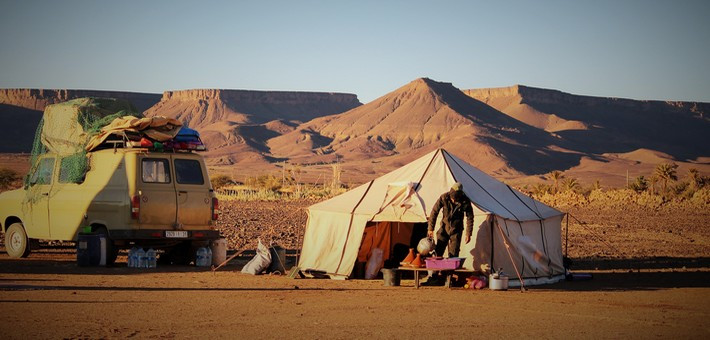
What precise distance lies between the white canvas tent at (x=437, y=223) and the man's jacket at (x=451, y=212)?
1.90 ft

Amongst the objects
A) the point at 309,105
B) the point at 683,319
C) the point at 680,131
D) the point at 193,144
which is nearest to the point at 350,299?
the point at 683,319

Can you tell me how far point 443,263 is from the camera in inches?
616

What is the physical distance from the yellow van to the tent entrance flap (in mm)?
2920

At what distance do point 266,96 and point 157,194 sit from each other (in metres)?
161

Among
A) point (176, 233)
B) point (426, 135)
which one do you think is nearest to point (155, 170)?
point (176, 233)

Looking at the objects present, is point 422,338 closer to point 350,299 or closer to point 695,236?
point 350,299

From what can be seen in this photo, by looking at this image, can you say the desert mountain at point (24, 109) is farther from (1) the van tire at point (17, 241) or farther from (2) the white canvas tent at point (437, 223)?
(2) the white canvas tent at point (437, 223)

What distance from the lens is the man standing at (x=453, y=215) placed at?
52.6 feet

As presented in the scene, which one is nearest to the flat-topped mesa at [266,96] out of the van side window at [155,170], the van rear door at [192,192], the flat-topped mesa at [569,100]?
the flat-topped mesa at [569,100]

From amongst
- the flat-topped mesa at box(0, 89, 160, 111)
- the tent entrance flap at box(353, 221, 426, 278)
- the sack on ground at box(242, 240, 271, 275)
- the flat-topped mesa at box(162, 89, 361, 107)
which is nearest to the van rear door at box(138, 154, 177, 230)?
the sack on ground at box(242, 240, 271, 275)

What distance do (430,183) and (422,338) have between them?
23.5ft

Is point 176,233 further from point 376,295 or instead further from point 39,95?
point 39,95

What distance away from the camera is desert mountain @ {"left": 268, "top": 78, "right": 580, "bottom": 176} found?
110438mm

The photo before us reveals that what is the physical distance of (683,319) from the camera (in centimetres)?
1262
